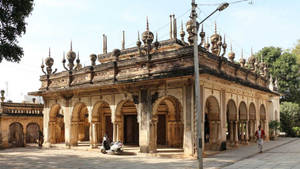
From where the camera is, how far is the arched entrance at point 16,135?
22.5m

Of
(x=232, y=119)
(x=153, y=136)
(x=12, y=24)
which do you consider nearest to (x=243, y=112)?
(x=232, y=119)

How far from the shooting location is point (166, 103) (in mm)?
18734

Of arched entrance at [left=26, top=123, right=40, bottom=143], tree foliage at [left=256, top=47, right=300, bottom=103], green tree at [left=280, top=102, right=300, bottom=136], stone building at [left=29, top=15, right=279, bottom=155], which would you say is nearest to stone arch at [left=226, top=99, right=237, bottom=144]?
stone building at [left=29, top=15, right=279, bottom=155]

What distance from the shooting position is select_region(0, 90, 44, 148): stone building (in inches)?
854

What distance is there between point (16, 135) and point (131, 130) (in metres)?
9.39

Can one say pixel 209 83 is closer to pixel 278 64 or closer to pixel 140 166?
pixel 140 166

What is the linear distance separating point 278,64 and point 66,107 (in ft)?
103

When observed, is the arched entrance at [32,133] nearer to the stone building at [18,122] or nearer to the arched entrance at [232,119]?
the stone building at [18,122]

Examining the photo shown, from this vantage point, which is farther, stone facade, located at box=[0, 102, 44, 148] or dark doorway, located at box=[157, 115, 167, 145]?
stone facade, located at box=[0, 102, 44, 148]

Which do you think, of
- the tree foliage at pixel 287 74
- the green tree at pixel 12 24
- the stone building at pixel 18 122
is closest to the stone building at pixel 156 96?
the stone building at pixel 18 122

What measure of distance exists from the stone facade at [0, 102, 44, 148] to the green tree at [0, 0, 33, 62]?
32.9 ft

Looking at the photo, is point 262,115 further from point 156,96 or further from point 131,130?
point 156,96

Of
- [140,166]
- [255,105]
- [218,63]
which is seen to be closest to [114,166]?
[140,166]

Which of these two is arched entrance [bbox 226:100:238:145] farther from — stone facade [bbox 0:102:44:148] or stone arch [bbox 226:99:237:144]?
stone facade [bbox 0:102:44:148]
